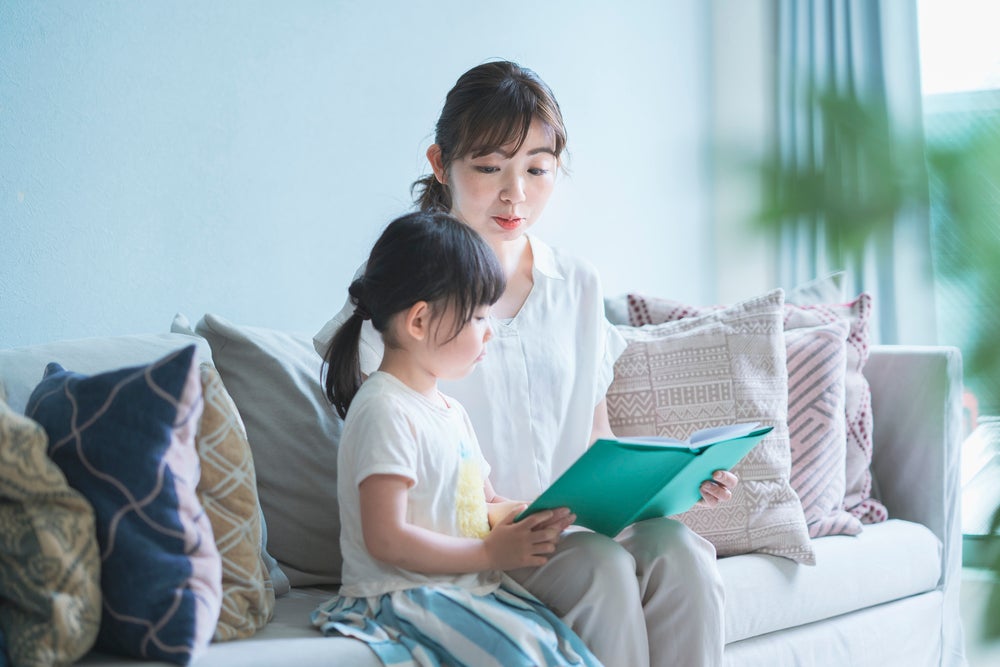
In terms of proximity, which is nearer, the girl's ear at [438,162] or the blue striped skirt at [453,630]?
the blue striped skirt at [453,630]

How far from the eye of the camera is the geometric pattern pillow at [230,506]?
1.26m

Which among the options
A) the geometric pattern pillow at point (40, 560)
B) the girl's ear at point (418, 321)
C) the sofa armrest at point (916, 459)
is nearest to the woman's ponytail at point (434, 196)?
the girl's ear at point (418, 321)

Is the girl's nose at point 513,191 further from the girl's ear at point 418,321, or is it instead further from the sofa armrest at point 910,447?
the sofa armrest at point 910,447

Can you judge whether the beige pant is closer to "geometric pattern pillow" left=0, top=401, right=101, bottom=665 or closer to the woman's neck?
the woman's neck

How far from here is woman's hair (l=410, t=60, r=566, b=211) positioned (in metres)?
1.68

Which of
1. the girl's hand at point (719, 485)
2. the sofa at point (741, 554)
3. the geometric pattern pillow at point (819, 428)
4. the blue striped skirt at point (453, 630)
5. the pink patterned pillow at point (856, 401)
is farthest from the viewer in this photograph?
the pink patterned pillow at point (856, 401)

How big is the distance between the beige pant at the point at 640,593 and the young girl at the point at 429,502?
0.04m

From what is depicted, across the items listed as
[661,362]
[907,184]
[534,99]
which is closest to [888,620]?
[661,362]

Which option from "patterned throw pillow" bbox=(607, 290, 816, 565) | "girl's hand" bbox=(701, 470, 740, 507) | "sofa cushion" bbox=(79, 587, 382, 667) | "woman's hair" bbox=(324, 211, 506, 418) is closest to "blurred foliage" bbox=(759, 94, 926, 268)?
"sofa cushion" bbox=(79, 587, 382, 667)

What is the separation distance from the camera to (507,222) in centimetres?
172

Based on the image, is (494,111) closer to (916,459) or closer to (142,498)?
(142,498)

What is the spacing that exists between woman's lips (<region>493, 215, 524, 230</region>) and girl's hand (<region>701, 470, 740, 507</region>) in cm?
53

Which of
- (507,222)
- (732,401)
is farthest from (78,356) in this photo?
(732,401)

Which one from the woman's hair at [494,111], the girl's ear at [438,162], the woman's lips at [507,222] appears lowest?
the woman's lips at [507,222]
